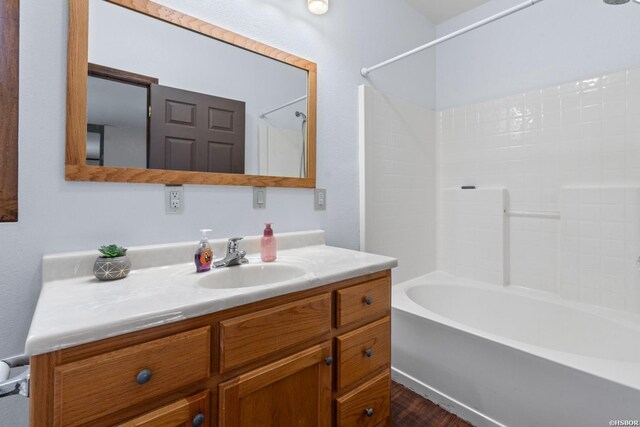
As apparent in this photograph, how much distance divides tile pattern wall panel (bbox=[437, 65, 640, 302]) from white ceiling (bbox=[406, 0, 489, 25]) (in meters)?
0.75

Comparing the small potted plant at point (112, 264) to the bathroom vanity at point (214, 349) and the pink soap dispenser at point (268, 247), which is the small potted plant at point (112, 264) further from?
the pink soap dispenser at point (268, 247)

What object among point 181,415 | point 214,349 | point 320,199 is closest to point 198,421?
point 181,415

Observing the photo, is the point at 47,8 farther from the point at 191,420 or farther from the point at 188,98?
the point at 191,420

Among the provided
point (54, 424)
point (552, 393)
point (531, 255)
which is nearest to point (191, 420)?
point (54, 424)

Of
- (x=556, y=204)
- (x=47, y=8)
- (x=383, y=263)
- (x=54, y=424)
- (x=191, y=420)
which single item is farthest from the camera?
(x=556, y=204)

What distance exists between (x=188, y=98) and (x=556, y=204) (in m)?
2.27

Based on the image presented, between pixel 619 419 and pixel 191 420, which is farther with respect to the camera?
pixel 619 419

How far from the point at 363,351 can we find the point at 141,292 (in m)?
0.79

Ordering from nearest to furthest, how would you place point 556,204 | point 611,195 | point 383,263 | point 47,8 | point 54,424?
point 54,424 < point 47,8 < point 383,263 < point 611,195 < point 556,204

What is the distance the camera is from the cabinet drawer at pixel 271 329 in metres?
0.80

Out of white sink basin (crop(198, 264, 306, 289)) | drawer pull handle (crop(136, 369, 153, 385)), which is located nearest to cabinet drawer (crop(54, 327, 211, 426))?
drawer pull handle (crop(136, 369, 153, 385))

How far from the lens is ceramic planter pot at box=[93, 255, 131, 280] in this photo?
3.14ft

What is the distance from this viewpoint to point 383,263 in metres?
1.24

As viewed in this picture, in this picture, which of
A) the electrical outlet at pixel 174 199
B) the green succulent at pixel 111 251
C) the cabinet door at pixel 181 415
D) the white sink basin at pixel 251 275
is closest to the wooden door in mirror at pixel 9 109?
the green succulent at pixel 111 251
